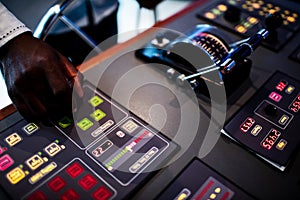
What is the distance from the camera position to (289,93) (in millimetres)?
709

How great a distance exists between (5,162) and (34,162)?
0.05m

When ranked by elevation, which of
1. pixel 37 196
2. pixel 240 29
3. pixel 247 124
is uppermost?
pixel 240 29

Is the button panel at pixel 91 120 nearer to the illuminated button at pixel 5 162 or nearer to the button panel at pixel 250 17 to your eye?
the illuminated button at pixel 5 162

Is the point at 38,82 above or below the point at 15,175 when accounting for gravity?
above

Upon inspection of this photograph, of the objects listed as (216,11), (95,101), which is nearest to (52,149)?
(95,101)

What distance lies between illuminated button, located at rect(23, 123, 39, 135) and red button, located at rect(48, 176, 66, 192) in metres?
0.12

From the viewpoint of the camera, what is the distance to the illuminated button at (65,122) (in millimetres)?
645

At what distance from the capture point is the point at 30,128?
64cm

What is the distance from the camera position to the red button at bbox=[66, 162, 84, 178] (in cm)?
57

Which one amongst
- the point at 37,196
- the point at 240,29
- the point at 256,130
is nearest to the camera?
the point at 37,196

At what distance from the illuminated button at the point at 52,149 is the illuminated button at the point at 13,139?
0.20 ft

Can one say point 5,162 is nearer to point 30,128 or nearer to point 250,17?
point 30,128

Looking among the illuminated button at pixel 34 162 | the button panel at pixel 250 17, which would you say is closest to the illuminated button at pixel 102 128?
the illuminated button at pixel 34 162

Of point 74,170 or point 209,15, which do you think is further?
point 209,15
